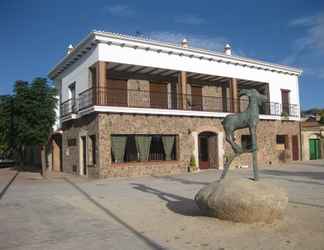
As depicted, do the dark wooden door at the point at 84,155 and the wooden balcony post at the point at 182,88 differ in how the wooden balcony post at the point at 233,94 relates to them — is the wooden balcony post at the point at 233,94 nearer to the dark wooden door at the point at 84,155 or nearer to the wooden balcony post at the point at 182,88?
the wooden balcony post at the point at 182,88

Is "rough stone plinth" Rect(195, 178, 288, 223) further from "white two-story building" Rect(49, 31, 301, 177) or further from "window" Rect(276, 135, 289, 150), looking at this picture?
"window" Rect(276, 135, 289, 150)

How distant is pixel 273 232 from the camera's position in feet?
20.4

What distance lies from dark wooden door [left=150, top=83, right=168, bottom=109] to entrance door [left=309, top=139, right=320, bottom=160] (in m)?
13.0

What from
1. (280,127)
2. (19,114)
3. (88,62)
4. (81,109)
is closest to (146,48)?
(88,62)

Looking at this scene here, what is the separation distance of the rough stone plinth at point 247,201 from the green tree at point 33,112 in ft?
49.0

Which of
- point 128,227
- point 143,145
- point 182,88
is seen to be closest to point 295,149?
point 182,88

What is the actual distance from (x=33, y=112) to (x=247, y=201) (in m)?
15.9

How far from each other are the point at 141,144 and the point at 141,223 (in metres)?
11.4

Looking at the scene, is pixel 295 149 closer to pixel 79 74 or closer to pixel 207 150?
pixel 207 150

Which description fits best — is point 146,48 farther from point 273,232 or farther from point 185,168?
point 273,232

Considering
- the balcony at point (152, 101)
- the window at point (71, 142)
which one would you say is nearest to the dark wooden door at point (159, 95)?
the balcony at point (152, 101)

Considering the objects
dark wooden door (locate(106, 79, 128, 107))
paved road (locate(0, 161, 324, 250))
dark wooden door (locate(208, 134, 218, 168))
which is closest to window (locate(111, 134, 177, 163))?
dark wooden door (locate(106, 79, 128, 107))

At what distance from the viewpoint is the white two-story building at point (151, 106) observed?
1791 centimetres

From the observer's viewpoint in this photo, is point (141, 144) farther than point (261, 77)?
No
